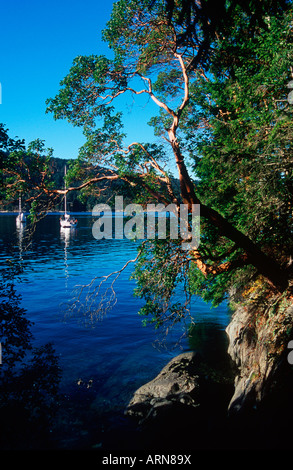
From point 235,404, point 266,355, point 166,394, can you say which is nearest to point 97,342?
point 166,394

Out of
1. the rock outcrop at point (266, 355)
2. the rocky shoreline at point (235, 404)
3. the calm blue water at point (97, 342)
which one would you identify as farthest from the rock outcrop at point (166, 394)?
the rock outcrop at point (266, 355)

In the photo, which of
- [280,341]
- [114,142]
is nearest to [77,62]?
[114,142]

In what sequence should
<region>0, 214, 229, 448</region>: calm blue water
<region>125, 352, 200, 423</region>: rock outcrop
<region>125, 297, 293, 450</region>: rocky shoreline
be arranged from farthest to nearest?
<region>0, 214, 229, 448</region>: calm blue water
<region>125, 352, 200, 423</region>: rock outcrop
<region>125, 297, 293, 450</region>: rocky shoreline

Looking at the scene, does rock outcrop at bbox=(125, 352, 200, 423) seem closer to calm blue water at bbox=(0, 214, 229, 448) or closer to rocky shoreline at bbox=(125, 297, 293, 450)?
rocky shoreline at bbox=(125, 297, 293, 450)

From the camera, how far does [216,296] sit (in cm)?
1591

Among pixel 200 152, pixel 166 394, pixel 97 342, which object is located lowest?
pixel 97 342

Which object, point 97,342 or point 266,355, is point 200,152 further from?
point 97,342

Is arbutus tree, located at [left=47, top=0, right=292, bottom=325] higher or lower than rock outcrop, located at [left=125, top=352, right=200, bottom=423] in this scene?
higher

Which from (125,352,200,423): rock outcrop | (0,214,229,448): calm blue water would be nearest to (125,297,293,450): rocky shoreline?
(125,352,200,423): rock outcrop

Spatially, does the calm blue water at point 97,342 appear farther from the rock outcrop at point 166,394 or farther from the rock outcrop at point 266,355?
the rock outcrop at point 266,355

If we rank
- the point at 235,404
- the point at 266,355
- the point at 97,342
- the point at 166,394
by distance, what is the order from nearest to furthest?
the point at 266,355 < the point at 235,404 < the point at 166,394 < the point at 97,342
